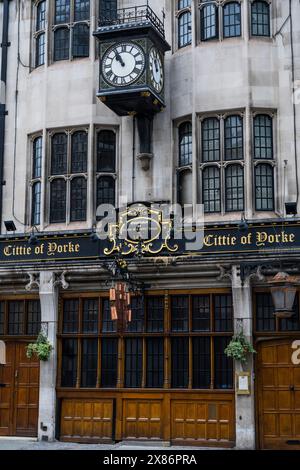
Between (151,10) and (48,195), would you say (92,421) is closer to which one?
(48,195)

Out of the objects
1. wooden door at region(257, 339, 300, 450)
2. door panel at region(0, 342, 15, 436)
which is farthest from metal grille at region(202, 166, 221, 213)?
door panel at region(0, 342, 15, 436)

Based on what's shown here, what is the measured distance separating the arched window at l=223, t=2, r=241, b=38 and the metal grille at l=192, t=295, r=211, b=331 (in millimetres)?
7212

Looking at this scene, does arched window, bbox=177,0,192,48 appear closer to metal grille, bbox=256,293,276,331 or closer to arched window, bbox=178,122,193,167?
arched window, bbox=178,122,193,167

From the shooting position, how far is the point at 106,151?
23.2 meters

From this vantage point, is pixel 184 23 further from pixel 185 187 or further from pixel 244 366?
pixel 244 366

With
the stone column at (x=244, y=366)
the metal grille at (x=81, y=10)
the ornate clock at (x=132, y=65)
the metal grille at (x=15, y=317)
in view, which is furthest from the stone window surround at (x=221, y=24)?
the metal grille at (x=15, y=317)

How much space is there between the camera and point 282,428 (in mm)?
20438

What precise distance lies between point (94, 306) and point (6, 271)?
8.66ft

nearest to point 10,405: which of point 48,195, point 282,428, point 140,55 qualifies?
point 48,195

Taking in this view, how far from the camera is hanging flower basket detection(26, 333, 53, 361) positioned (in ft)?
71.6

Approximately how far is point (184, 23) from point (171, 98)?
2.28m

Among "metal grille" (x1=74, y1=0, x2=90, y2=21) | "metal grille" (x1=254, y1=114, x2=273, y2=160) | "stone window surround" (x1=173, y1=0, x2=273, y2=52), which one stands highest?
"metal grille" (x1=74, y1=0, x2=90, y2=21)

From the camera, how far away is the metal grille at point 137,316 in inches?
864

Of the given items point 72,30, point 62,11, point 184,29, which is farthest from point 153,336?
point 62,11
